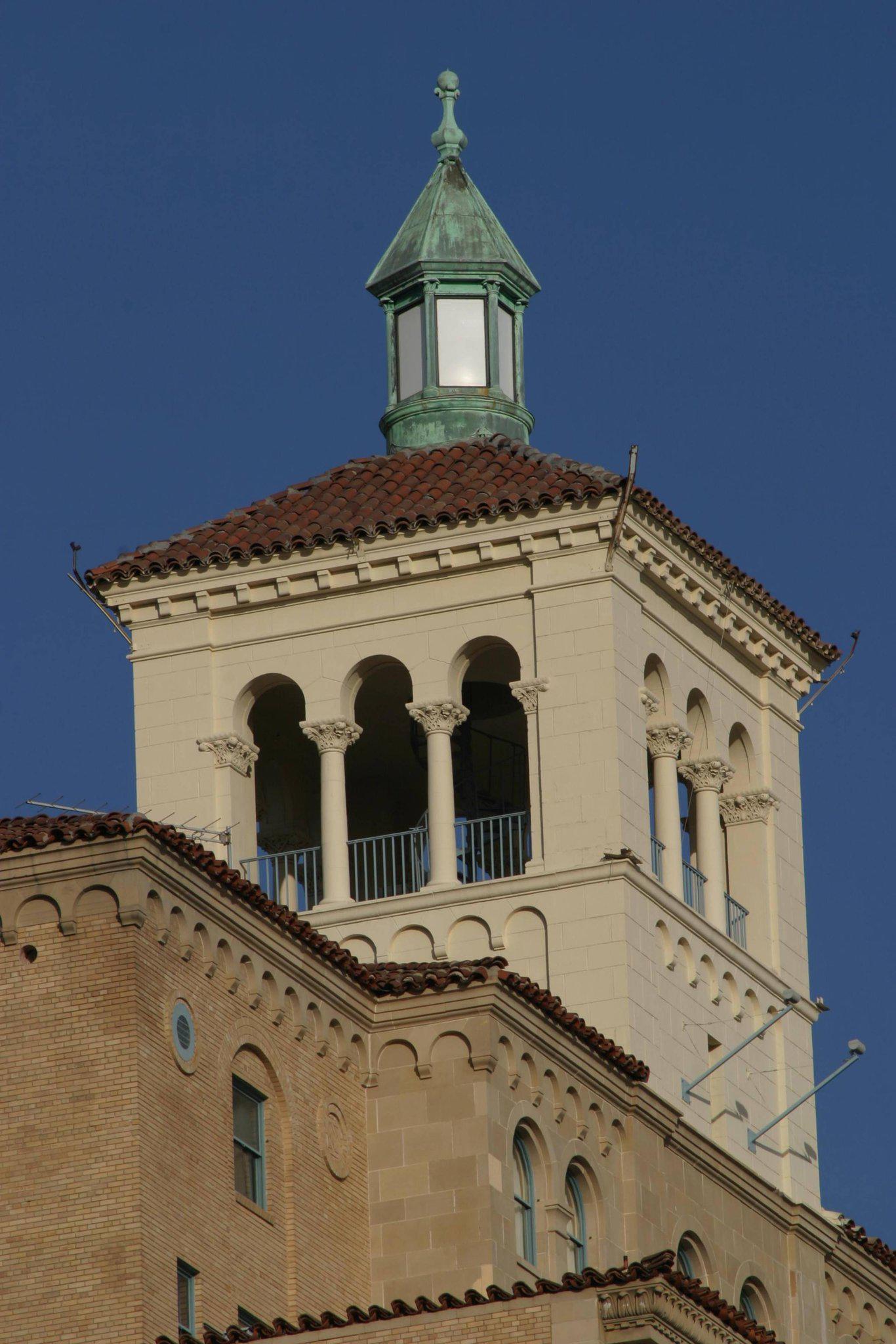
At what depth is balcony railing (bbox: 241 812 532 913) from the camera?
190 ft

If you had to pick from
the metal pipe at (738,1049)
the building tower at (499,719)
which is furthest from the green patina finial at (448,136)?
the metal pipe at (738,1049)

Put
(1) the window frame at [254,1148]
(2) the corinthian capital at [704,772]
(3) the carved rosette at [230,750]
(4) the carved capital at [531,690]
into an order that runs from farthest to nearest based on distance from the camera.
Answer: (2) the corinthian capital at [704,772] → (3) the carved rosette at [230,750] → (4) the carved capital at [531,690] → (1) the window frame at [254,1148]

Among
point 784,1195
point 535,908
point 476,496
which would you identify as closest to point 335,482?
point 476,496

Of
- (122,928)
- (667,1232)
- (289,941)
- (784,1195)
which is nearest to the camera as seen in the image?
(122,928)

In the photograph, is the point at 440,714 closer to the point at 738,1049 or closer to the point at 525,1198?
the point at 738,1049

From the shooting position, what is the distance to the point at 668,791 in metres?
58.7

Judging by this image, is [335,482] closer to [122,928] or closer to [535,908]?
[535,908]

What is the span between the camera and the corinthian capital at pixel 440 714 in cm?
5762

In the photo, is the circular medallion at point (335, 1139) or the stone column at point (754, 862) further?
the stone column at point (754, 862)

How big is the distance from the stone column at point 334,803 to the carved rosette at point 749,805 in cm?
586

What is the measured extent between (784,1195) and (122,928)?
565 inches

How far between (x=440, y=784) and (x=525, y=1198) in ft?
25.3

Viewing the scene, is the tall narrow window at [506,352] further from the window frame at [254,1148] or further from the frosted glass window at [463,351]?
the window frame at [254,1148]

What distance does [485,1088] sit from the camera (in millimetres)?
50594
